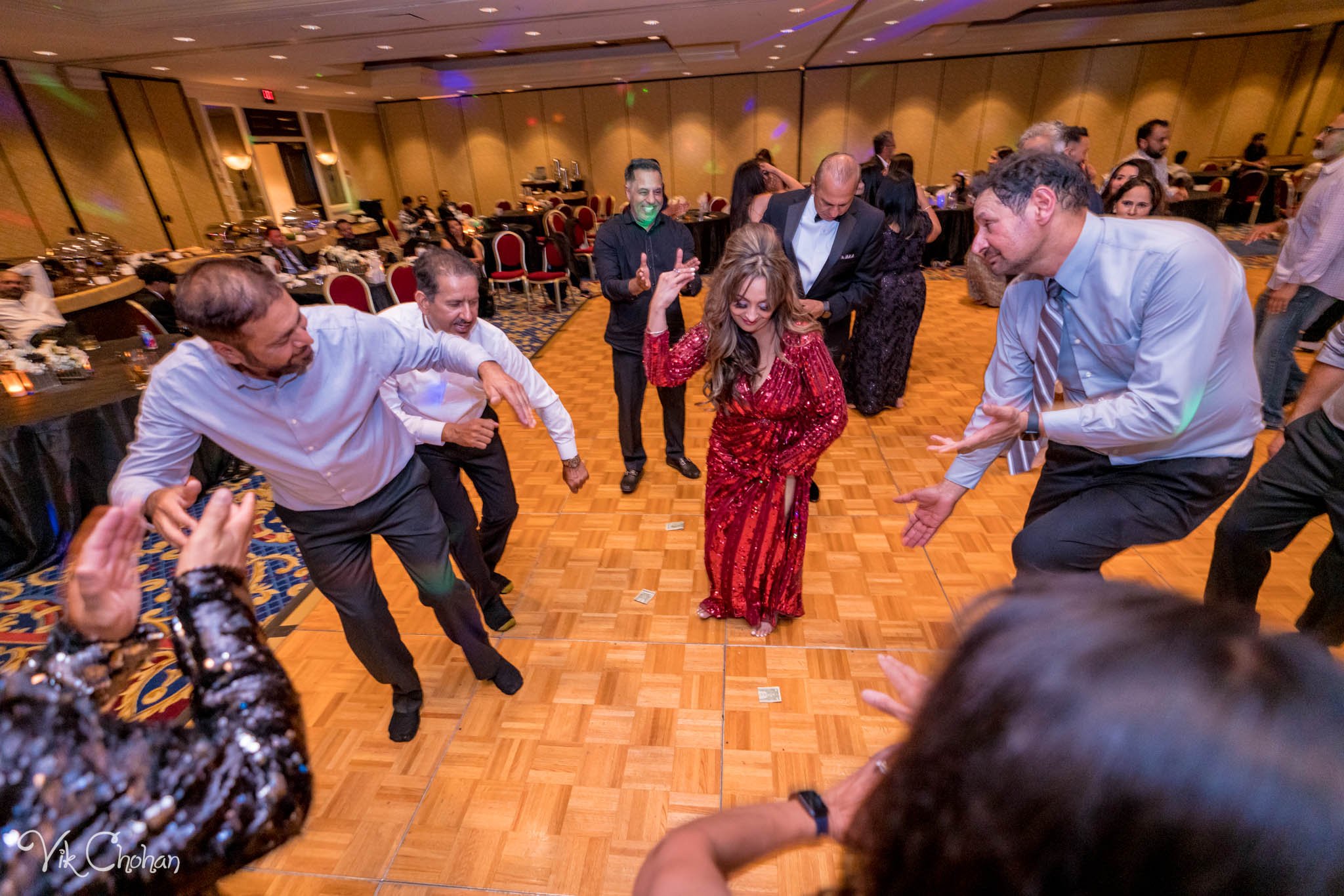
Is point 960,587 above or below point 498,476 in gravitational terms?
below

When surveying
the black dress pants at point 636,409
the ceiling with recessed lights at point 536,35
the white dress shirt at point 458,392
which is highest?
the ceiling with recessed lights at point 536,35

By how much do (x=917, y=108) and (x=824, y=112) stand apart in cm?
203

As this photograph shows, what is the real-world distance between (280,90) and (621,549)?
15317mm

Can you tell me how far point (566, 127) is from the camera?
1457 cm

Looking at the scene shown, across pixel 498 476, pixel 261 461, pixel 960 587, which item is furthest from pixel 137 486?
pixel 960 587

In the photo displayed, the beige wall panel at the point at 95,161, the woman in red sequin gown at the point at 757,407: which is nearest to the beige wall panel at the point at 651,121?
the beige wall panel at the point at 95,161

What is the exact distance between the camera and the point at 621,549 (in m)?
3.01

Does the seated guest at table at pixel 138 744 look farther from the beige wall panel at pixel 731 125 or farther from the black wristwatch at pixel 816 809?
the beige wall panel at pixel 731 125

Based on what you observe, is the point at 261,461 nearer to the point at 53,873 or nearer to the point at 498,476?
the point at 498,476

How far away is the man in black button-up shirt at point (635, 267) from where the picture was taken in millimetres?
3100

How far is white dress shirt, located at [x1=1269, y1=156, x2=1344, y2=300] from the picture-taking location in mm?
3045

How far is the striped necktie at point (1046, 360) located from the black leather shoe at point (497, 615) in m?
2.03

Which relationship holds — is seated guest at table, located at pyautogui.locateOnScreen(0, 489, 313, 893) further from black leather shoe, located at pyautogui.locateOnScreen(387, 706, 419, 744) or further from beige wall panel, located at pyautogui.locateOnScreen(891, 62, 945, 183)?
beige wall panel, located at pyautogui.locateOnScreen(891, 62, 945, 183)

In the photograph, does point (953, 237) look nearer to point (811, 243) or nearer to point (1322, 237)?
Result: point (1322, 237)
